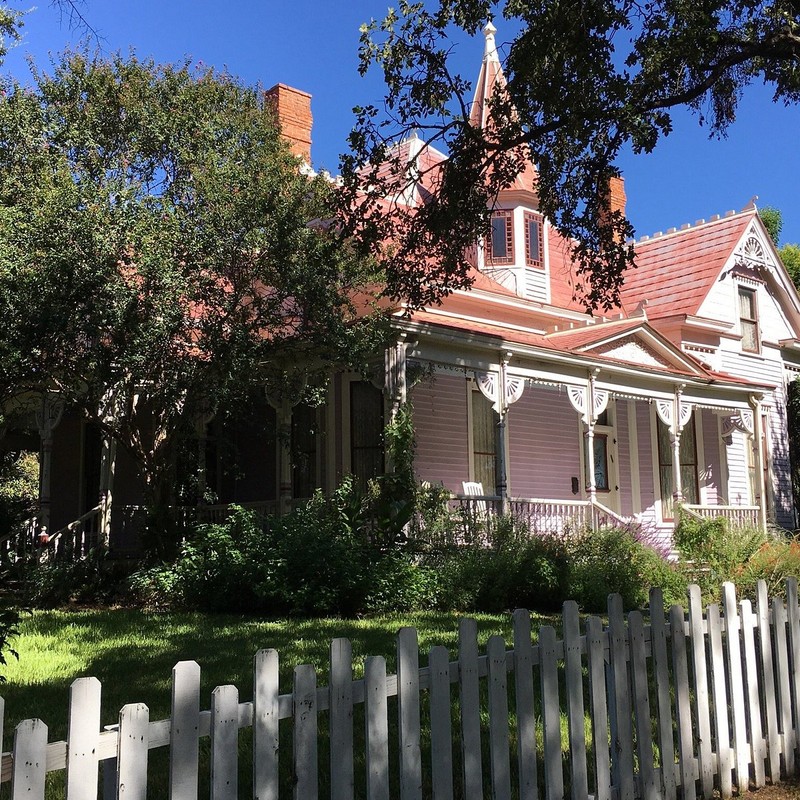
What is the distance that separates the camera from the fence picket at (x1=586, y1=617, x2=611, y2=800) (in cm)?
403

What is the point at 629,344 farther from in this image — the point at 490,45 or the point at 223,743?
the point at 223,743

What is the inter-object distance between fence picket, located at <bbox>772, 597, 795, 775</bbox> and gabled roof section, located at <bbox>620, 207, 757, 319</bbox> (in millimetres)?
18295

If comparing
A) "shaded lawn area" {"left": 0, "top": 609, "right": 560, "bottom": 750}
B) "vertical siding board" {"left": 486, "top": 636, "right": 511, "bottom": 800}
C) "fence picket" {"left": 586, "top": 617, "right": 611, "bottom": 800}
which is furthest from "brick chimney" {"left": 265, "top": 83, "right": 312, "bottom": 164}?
"vertical siding board" {"left": 486, "top": 636, "right": 511, "bottom": 800}

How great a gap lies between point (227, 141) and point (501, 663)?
11.8 meters

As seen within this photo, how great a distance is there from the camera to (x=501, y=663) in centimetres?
371

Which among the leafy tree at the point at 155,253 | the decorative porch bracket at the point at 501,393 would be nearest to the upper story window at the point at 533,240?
the decorative porch bracket at the point at 501,393

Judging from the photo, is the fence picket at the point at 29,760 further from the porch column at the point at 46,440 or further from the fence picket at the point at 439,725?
the porch column at the point at 46,440

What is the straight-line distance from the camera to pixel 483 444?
60.0ft

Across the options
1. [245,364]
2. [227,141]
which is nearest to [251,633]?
[245,364]

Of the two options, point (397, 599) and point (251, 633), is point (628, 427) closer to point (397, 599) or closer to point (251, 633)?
point (397, 599)

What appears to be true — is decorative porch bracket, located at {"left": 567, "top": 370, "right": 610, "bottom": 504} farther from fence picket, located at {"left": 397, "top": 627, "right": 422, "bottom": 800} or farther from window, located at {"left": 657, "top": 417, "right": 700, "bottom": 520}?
fence picket, located at {"left": 397, "top": 627, "right": 422, "bottom": 800}

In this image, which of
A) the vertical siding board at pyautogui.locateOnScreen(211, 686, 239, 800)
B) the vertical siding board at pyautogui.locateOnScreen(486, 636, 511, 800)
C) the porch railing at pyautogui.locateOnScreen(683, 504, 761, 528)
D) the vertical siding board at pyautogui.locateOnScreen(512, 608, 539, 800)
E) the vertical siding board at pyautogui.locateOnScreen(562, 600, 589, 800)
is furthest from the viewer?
the porch railing at pyautogui.locateOnScreen(683, 504, 761, 528)

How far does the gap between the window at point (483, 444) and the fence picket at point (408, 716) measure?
14.6 meters

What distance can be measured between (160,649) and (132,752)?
6085 millimetres
